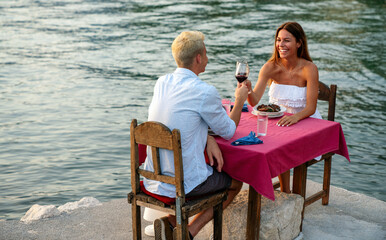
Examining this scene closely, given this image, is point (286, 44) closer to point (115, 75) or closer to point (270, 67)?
point (270, 67)


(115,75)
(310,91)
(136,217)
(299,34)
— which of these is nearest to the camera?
(136,217)

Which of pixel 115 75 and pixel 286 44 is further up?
pixel 286 44

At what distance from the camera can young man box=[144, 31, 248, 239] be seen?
137 inches

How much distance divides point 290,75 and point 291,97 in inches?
8.0

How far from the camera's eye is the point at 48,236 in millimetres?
4504

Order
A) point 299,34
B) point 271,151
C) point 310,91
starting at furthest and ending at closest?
point 299,34 → point 310,91 → point 271,151

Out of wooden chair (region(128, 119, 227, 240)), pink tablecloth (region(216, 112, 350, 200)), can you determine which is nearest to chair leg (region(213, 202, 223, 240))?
wooden chair (region(128, 119, 227, 240))

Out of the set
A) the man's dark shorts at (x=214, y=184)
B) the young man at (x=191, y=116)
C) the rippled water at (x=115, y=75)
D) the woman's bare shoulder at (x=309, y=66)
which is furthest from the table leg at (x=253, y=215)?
the rippled water at (x=115, y=75)

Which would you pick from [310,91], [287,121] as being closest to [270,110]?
[287,121]

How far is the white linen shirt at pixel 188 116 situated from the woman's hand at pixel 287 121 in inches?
27.6

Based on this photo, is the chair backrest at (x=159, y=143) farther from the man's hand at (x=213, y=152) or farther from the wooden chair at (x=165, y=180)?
the man's hand at (x=213, y=152)

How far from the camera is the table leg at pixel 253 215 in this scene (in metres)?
3.88

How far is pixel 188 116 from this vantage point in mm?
3484

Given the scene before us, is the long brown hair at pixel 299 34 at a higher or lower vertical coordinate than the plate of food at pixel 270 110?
higher
